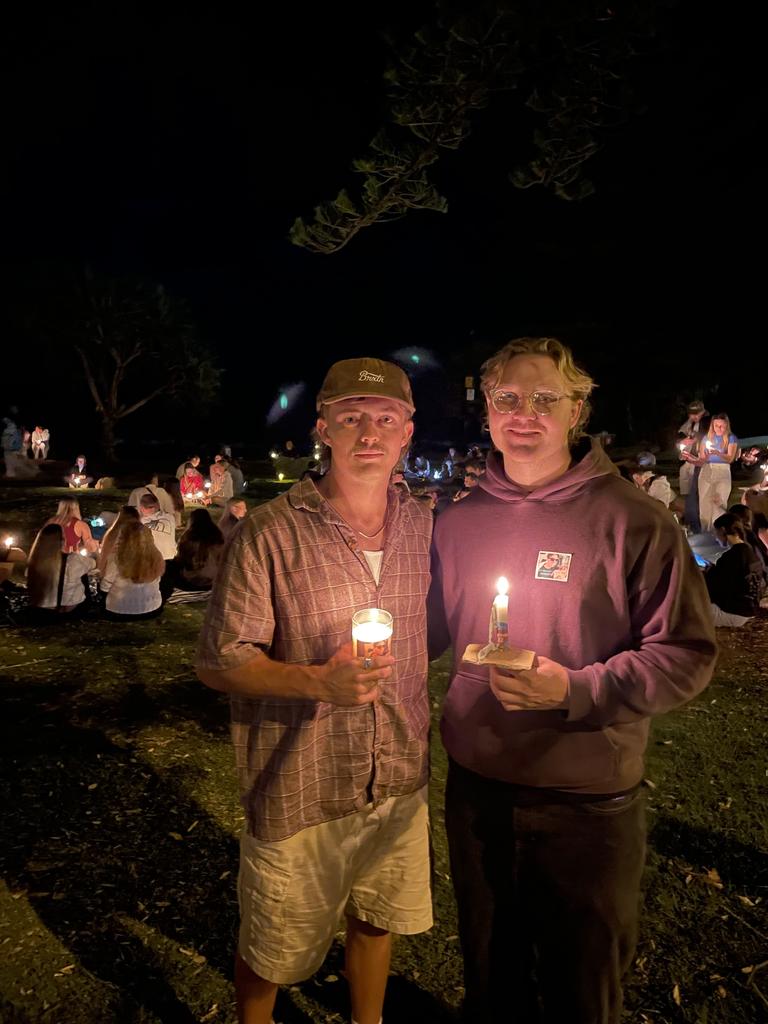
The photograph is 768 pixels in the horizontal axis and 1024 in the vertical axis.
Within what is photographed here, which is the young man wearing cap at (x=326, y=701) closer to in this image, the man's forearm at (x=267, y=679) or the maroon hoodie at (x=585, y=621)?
the man's forearm at (x=267, y=679)

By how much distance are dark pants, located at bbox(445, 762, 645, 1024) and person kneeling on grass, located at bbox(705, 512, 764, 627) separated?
23.1ft

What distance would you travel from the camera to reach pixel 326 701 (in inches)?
92.5

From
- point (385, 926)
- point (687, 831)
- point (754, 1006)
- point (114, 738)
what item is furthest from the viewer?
point (114, 738)

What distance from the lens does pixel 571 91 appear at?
446cm

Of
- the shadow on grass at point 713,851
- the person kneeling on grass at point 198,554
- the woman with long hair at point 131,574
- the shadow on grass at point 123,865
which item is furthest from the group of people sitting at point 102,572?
the shadow on grass at point 713,851

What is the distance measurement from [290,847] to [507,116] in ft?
17.4

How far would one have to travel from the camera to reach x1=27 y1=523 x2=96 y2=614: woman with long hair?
365 inches

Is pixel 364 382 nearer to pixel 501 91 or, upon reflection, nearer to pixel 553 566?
pixel 553 566

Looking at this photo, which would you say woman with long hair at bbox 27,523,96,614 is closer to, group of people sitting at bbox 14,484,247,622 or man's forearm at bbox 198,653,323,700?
group of people sitting at bbox 14,484,247,622

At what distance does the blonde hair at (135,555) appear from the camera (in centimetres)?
946

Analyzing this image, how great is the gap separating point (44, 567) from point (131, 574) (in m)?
1.13

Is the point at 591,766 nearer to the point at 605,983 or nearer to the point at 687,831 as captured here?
the point at 605,983

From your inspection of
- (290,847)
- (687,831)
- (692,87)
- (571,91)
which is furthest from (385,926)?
(692,87)

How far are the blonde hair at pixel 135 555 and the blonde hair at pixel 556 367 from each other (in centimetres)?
786
